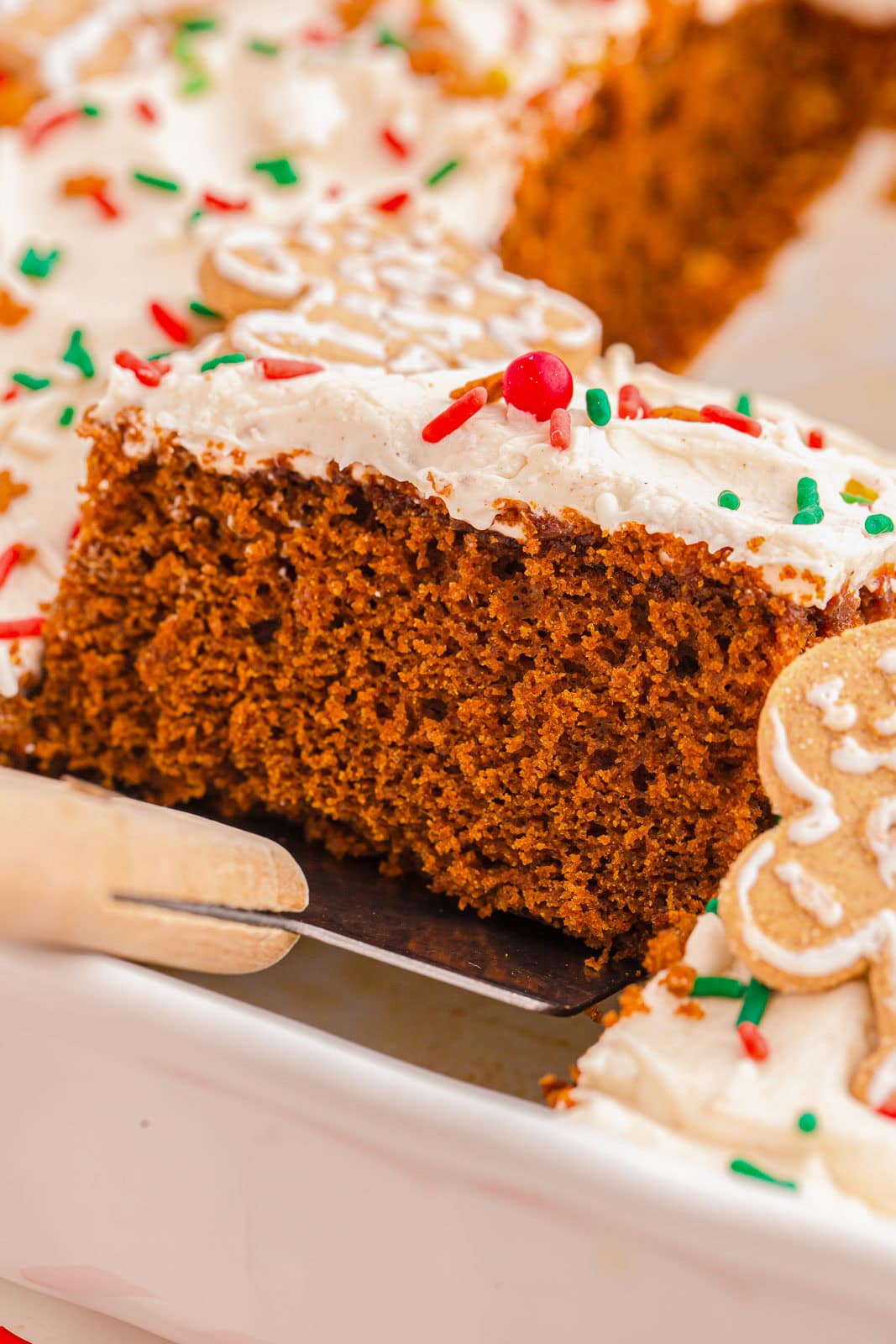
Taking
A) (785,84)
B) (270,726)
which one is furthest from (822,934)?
(785,84)

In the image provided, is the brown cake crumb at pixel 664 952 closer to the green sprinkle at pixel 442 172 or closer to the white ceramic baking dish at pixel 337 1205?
the white ceramic baking dish at pixel 337 1205

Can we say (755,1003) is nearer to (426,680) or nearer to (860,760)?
(860,760)

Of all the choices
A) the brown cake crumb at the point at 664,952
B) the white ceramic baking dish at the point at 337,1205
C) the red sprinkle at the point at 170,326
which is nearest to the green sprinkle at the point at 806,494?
the brown cake crumb at the point at 664,952

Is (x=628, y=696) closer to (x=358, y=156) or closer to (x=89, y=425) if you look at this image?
(x=89, y=425)

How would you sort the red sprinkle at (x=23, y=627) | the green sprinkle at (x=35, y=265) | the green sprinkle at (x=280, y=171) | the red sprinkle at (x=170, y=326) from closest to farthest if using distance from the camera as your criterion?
the red sprinkle at (x=23, y=627)
the red sprinkle at (x=170, y=326)
the green sprinkle at (x=35, y=265)
the green sprinkle at (x=280, y=171)

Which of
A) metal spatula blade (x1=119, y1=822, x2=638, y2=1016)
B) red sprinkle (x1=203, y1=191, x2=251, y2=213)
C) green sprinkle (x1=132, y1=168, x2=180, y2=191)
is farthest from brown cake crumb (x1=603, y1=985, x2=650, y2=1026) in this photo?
green sprinkle (x1=132, y1=168, x2=180, y2=191)

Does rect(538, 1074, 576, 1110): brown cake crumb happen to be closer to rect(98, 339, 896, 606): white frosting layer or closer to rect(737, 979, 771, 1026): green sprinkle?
rect(737, 979, 771, 1026): green sprinkle
